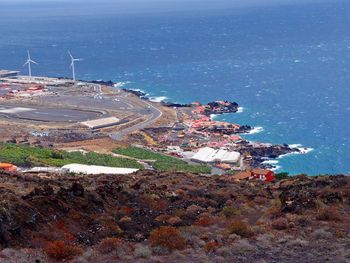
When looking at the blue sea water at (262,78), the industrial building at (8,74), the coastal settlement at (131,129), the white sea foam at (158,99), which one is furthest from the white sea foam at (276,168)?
the industrial building at (8,74)

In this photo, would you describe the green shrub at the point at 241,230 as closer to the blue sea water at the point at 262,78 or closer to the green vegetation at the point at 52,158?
the green vegetation at the point at 52,158

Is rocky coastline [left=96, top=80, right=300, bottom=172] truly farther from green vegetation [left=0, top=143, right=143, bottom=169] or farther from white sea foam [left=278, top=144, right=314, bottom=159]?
green vegetation [left=0, top=143, right=143, bottom=169]

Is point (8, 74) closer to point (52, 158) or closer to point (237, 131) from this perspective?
point (237, 131)

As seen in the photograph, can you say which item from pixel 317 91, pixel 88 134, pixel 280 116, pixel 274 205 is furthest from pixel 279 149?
pixel 274 205

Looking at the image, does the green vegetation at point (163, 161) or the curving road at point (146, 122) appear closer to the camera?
the green vegetation at point (163, 161)

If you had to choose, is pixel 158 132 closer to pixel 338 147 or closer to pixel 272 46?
pixel 338 147

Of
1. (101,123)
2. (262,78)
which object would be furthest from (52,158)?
(262,78)
